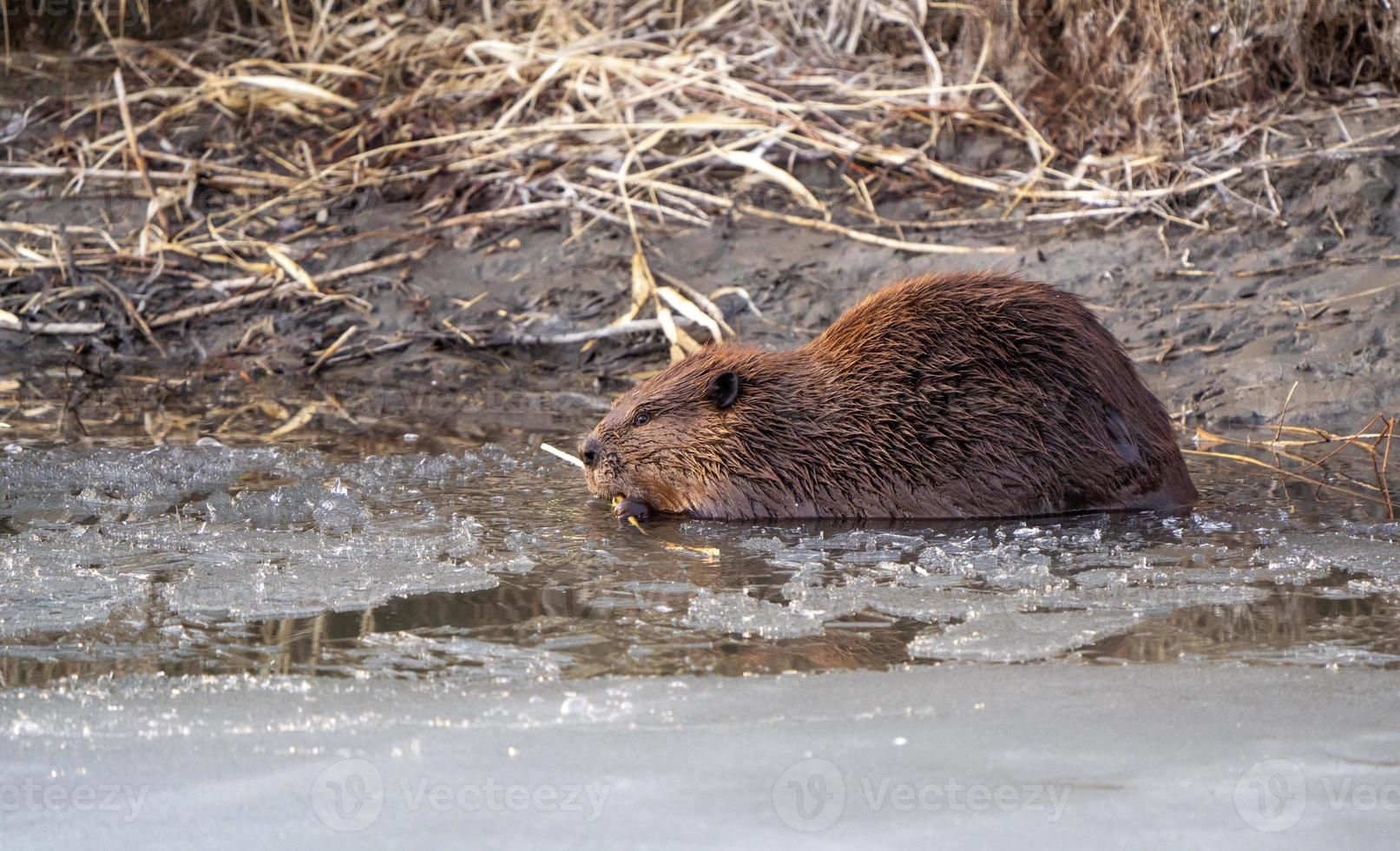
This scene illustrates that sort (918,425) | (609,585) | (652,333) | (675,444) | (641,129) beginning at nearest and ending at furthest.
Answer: (609,585), (918,425), (675,444), (652,333), (641,129)

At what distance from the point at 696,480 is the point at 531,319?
2.22 m

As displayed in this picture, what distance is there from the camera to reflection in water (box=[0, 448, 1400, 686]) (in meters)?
2.53

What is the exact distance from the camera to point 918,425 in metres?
3.77

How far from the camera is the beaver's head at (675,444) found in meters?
3.94

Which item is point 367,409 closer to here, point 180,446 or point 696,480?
point 180,446

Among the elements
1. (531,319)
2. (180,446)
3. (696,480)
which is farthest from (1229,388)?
(180,446)

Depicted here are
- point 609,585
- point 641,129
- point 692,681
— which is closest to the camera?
point 692,681

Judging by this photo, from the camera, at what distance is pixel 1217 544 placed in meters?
3.32

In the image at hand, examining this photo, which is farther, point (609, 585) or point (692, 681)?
point (609, 585)

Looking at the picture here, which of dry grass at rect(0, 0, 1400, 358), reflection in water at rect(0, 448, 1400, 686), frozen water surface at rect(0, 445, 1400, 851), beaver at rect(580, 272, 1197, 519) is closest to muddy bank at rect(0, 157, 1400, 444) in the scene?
dry grass at rect(0, 0, 1400, 358)

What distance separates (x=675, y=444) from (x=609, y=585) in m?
0.99

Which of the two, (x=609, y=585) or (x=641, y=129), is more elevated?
(x=641, y=129)

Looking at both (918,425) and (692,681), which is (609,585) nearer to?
(692,681)

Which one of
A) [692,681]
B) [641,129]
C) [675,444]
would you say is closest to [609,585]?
[692,681]
